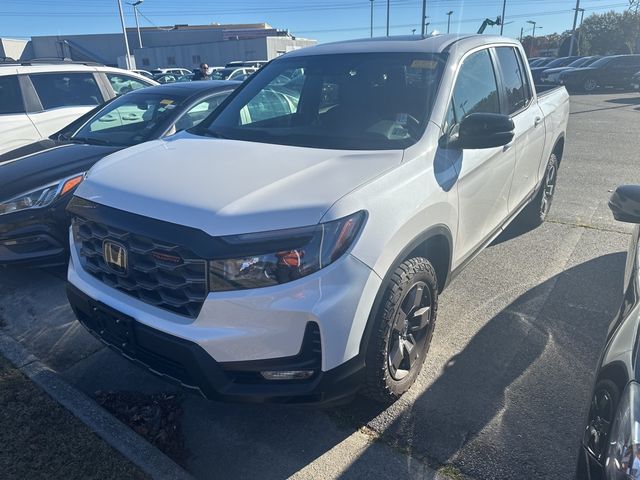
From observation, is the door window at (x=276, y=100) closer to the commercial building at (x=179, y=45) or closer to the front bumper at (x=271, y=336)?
the front bumper at (x=271, y=336)

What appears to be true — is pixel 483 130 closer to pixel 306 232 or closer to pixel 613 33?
pixel 306 232

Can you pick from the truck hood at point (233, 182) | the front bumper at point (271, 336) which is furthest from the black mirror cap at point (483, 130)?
the front bumper at point (271, 336)

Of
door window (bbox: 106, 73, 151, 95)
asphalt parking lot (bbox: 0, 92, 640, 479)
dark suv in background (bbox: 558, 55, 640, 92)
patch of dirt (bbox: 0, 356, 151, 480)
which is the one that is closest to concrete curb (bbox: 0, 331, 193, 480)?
patch of dirt (bbox: 0, 356, 151, 480)

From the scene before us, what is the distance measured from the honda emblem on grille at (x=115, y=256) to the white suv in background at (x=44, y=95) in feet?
16.2

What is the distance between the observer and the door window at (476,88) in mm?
3134

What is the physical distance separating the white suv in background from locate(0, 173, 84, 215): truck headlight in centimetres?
287

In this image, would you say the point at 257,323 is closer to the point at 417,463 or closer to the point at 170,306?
the point at 170,306

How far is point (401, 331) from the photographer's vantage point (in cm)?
259

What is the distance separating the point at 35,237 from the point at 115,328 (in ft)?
6.84

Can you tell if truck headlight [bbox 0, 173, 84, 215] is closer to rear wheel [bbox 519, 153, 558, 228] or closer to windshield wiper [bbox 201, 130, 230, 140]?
windshield wiper [bbox 201, 130, 230, 140]

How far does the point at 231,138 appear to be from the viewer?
10.4ft

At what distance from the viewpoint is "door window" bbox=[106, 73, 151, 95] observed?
Answer: 289 inches

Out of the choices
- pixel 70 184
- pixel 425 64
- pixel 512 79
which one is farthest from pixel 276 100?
pixel 512 79

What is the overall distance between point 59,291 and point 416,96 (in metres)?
3.34
